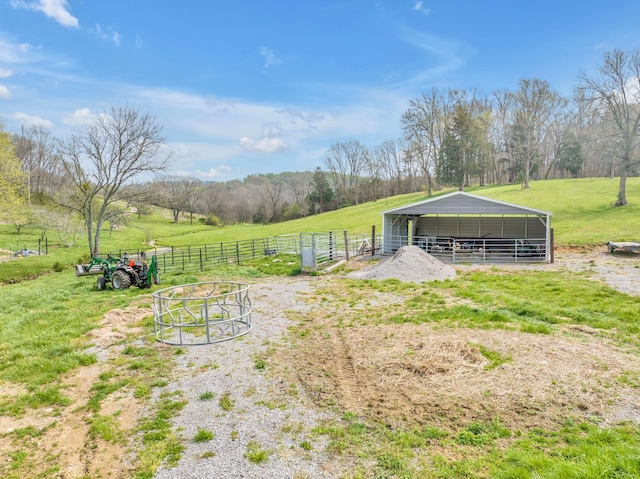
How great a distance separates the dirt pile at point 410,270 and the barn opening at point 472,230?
4.00 m

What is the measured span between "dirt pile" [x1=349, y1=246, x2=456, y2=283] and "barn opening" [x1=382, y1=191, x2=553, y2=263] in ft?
13.1

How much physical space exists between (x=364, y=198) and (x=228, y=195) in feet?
108

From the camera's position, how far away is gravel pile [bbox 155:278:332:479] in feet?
12.2

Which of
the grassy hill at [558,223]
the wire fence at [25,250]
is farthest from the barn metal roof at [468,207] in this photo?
the wire fence at [25,250]

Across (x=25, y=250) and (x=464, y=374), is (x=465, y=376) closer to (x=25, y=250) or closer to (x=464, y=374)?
(x=464, y=374)

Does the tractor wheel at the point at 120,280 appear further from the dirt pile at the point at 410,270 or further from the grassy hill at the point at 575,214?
the grassy hill at the point at 575,214

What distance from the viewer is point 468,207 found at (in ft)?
64.1

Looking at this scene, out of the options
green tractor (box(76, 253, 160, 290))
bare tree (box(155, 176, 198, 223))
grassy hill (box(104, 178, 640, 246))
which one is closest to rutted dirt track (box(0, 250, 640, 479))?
green tractor (box(76, 253, 160, 290))

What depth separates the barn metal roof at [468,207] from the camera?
1883 cm

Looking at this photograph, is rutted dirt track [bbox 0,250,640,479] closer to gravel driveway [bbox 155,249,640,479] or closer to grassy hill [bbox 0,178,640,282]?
gravel driveway [bbox 155,249,640,479]

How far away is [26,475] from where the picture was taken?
148 inches

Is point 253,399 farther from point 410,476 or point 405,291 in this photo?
point 405,291

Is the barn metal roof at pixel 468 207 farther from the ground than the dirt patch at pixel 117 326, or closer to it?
farther from the ground

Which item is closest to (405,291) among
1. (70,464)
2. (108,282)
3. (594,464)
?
(594,464)
